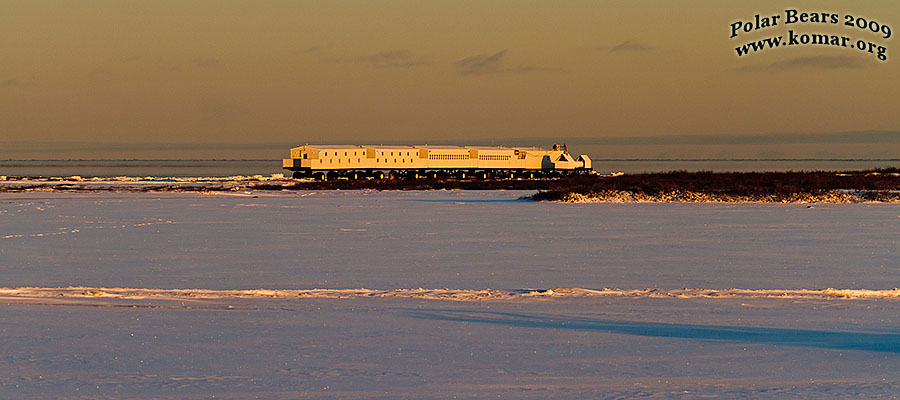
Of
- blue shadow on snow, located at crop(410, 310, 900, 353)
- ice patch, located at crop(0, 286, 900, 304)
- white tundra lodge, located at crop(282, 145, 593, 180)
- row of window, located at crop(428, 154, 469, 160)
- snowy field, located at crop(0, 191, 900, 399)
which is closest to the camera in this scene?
snowy field, located at crop(0, 191, 900, 399)

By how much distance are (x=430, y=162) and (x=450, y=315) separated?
9307cm

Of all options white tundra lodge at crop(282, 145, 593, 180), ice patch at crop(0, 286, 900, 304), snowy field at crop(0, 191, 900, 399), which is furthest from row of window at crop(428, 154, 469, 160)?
ice patch at crop(0, 286, 900, 304)

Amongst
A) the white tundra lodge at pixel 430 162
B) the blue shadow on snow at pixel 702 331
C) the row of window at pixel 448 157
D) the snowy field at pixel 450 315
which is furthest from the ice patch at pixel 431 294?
the row of window at pixel 448 157

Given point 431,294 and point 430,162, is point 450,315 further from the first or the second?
point 430,162

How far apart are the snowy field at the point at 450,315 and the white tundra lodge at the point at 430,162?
2865 inches

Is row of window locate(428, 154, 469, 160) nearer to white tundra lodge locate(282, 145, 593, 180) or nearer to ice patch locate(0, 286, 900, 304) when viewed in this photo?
white tundra lodge locate(282, 145, 593, 180)

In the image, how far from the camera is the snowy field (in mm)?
8258

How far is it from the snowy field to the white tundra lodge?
7278cm

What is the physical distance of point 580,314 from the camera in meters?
11.6

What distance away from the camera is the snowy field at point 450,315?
8258 mm

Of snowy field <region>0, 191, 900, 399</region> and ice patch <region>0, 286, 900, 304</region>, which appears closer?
snowy field <region>0, 191, 900, 399</region>

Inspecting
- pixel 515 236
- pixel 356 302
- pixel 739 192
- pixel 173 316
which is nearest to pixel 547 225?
pixel 515 236

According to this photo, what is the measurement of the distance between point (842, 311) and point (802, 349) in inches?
102

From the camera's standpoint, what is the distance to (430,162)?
104500 mm
